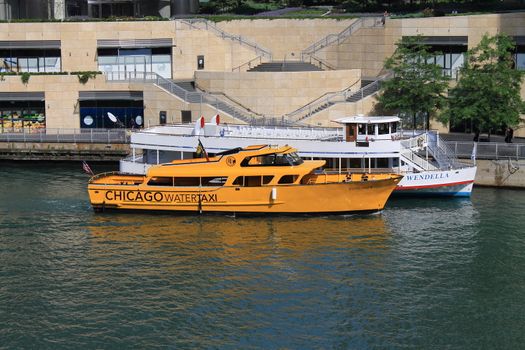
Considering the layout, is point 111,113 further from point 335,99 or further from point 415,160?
point 415,160

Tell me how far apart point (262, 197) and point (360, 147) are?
900 centimetres

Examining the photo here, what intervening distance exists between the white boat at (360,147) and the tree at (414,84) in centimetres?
832

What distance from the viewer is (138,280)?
44.0 meters

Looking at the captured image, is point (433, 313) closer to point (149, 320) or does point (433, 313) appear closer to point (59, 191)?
point (149, 320)

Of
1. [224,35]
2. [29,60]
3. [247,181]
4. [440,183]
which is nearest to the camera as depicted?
[247,181]

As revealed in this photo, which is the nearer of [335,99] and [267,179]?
[267,179]

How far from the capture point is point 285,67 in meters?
82.1

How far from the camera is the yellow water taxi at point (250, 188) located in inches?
2184

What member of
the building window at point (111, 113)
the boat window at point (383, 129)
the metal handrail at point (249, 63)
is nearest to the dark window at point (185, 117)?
the building window at point (111, 113)

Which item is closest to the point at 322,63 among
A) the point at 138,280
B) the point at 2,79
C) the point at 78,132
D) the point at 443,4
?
the point at 443,4

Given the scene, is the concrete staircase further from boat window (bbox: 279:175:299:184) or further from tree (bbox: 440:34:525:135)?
boat window (bbox: 279:175:299:184)

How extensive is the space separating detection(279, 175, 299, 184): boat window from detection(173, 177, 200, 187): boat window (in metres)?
5.18

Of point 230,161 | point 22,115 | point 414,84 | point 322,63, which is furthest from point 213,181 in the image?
point 22,115

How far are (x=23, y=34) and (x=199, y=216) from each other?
36.1m
